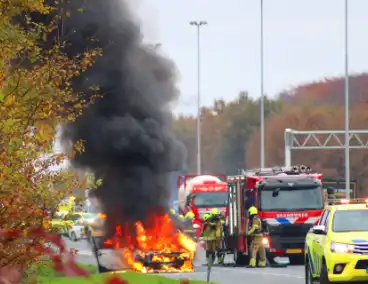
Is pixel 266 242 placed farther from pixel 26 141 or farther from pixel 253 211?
pixel 26 141

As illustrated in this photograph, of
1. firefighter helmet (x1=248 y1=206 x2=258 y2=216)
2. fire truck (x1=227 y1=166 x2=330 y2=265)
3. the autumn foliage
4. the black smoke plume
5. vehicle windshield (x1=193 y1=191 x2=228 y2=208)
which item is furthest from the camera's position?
vehicle windshield (x1=193 y1=191 x2=228 y2=208)

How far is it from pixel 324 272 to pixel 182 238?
358 inches

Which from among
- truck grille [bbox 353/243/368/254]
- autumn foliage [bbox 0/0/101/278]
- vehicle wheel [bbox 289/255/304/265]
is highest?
autumn foliage [bbox 0/0/101/278]

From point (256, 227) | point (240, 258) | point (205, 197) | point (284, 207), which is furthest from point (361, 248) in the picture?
point (205, 197)

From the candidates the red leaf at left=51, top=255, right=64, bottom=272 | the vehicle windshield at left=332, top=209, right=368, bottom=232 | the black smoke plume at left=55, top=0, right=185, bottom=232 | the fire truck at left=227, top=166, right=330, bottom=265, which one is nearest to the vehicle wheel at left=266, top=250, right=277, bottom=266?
the fire truck at left=227, top=166, right=330, bottom=265

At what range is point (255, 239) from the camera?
2689 cm

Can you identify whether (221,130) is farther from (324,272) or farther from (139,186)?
(324,272)

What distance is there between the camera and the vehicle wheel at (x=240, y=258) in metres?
29.2

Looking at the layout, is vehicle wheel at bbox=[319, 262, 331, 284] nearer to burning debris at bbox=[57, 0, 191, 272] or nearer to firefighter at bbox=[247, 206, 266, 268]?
burning debris at bbox=[57, 0, 191, 272]

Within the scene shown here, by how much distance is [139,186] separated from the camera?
28.1m

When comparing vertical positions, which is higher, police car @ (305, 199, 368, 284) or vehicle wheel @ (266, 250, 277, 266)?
police car @ (305, 199, 368, 284)

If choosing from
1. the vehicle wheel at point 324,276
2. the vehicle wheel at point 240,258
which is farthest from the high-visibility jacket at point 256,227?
the vehicle wheel at point 324,276

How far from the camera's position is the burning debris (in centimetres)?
2614

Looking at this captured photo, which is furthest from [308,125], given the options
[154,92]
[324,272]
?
[324,272]
